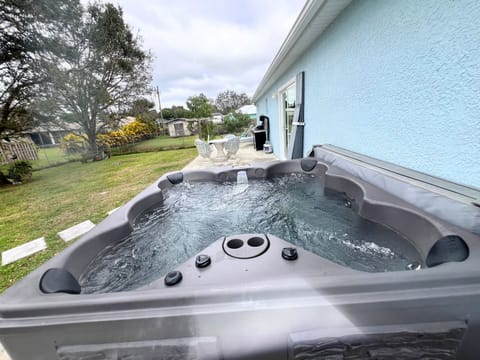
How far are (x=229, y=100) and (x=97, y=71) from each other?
24188 millimetres

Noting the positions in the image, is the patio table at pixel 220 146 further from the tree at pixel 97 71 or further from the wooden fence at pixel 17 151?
the wooden fence at pixel 17 151

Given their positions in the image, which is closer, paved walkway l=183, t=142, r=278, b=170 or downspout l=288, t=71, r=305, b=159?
downspout l=288, t=71, r=305, b=159

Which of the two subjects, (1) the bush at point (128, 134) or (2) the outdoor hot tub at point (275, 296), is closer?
(2) the outdoor hot tub at point (275, 296)

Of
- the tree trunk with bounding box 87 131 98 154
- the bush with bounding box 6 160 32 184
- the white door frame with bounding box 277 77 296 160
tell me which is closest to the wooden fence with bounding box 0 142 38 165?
the bush with bounding box 6 160 32 184

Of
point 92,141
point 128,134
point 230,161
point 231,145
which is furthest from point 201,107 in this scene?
point 230,161

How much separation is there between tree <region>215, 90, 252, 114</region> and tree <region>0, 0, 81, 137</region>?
25071 mm

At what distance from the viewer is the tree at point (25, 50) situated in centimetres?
607

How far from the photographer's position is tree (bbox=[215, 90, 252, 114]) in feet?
103

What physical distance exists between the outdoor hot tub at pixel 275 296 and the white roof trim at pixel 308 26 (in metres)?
1.96

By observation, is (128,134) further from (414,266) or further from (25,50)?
(414,266)

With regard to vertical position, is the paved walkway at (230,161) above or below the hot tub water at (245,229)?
below

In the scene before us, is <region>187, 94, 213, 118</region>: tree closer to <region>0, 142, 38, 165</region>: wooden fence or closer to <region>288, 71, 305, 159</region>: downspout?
<region>0, 142, 38, 165</region>: wooden fence

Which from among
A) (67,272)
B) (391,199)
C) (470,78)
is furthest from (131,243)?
(470,78)

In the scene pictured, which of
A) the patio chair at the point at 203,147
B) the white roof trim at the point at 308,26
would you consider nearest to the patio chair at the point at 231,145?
the patio chair at the point at 203,147
